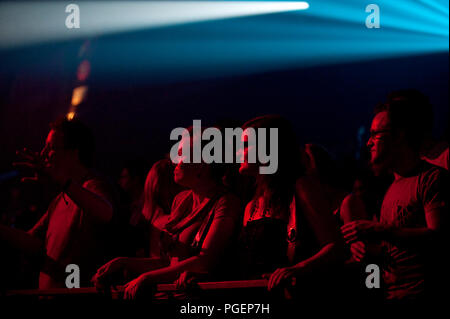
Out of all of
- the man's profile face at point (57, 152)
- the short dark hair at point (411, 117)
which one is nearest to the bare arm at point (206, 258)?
the short dark hair at point (411, 117)

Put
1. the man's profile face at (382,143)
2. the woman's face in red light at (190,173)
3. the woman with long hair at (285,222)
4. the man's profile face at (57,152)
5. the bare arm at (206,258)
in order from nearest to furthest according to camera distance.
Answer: the woman with long hair at (285,222)
the man's profile face at (382,143)
the bare arm at (206,258)
the woman's face in red light at (190,173)
the man's profile face at (57,152)

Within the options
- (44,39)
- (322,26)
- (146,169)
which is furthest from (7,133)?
(322,26)

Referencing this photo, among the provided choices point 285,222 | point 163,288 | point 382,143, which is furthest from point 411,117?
point 163,288

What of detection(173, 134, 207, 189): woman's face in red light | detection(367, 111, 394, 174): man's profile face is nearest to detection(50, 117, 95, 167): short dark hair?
detection(173, 134, 207, 189): woman's face in red light

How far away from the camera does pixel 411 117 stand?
2971 mm

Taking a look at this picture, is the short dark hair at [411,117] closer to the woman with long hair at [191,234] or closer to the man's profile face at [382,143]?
the man's profile face at [382,143]

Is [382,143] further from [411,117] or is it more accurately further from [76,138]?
[76,138]

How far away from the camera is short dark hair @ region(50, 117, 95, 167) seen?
4.25 meters

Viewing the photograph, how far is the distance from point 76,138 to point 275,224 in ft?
6.31

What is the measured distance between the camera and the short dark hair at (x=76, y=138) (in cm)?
425

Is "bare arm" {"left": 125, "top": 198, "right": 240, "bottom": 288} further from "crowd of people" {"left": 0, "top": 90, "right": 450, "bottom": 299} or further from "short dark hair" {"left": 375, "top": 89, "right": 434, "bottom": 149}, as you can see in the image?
"short dark hair" {"left": 375, "top": 89, "right": 434, "bottom": 149}

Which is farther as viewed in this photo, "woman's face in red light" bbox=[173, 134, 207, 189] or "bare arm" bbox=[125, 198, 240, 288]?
"woman's face in red light" bbox=[173, 134, 207, 189]

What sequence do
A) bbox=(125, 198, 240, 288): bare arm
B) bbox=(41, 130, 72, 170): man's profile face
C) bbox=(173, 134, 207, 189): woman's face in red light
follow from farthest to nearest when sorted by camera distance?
bbox=(41, 130, 72, 170): man's profile face → bbox=(173, 134, 207, 189): woman's face in red light → bbox=(125, 198, 240, 288): bare arm
